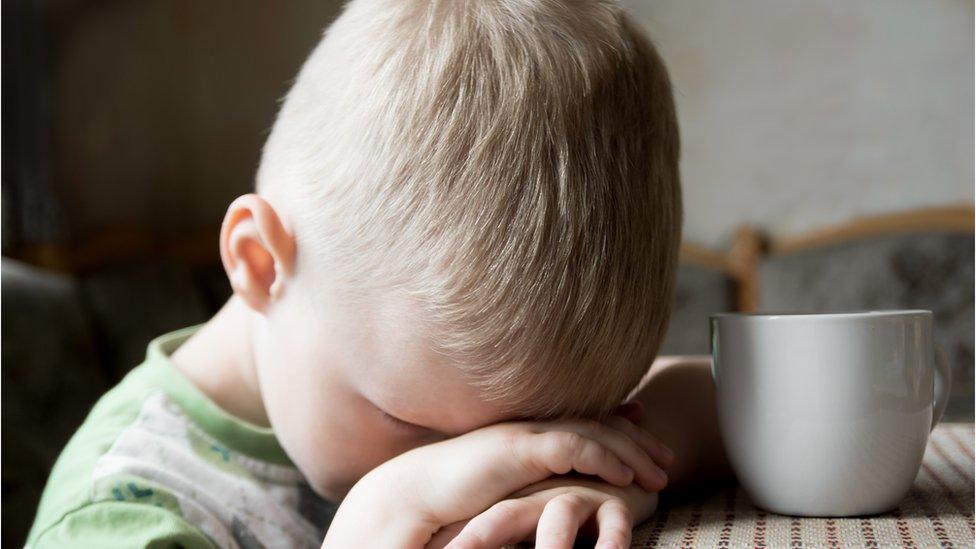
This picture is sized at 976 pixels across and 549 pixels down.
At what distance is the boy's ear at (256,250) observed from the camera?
648mm

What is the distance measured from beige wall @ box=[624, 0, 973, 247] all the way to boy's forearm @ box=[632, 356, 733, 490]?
247cm

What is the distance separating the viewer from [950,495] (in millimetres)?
573

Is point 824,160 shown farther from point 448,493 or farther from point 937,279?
point 448,493

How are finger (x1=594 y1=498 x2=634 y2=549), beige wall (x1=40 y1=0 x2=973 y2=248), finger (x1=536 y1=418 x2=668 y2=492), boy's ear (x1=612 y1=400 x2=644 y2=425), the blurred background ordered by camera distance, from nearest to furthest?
finger (x1=594 y1=498 x2=634 y2=549), finger (x1=536 y1=418 x2=668 y2=492), boy's ear (x1=612 y1=400 x2=644 y2=425), the blurred background, beige wall (x1=40 y1=0 x2=973 y2=248)

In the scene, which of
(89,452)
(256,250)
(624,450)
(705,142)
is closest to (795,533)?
(624,450)

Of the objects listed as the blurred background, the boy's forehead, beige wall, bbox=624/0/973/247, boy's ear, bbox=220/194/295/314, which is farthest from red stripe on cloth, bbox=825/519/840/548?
beige wall, bbox=624/0/973/247

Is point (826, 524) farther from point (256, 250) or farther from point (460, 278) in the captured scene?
point (256, 250)

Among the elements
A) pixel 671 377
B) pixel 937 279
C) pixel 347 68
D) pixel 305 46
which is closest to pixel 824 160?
pixel 937 279

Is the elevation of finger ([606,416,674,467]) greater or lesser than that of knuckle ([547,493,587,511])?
lesser

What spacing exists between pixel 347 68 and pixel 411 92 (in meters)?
0.08

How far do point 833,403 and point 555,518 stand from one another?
0.58 ft

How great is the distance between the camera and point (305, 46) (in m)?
3.30

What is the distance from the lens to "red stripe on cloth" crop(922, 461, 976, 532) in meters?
0.51

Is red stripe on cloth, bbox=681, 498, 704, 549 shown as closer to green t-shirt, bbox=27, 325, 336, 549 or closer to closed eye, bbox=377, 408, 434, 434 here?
closed eye, bbox=377, 408, 434, 434
